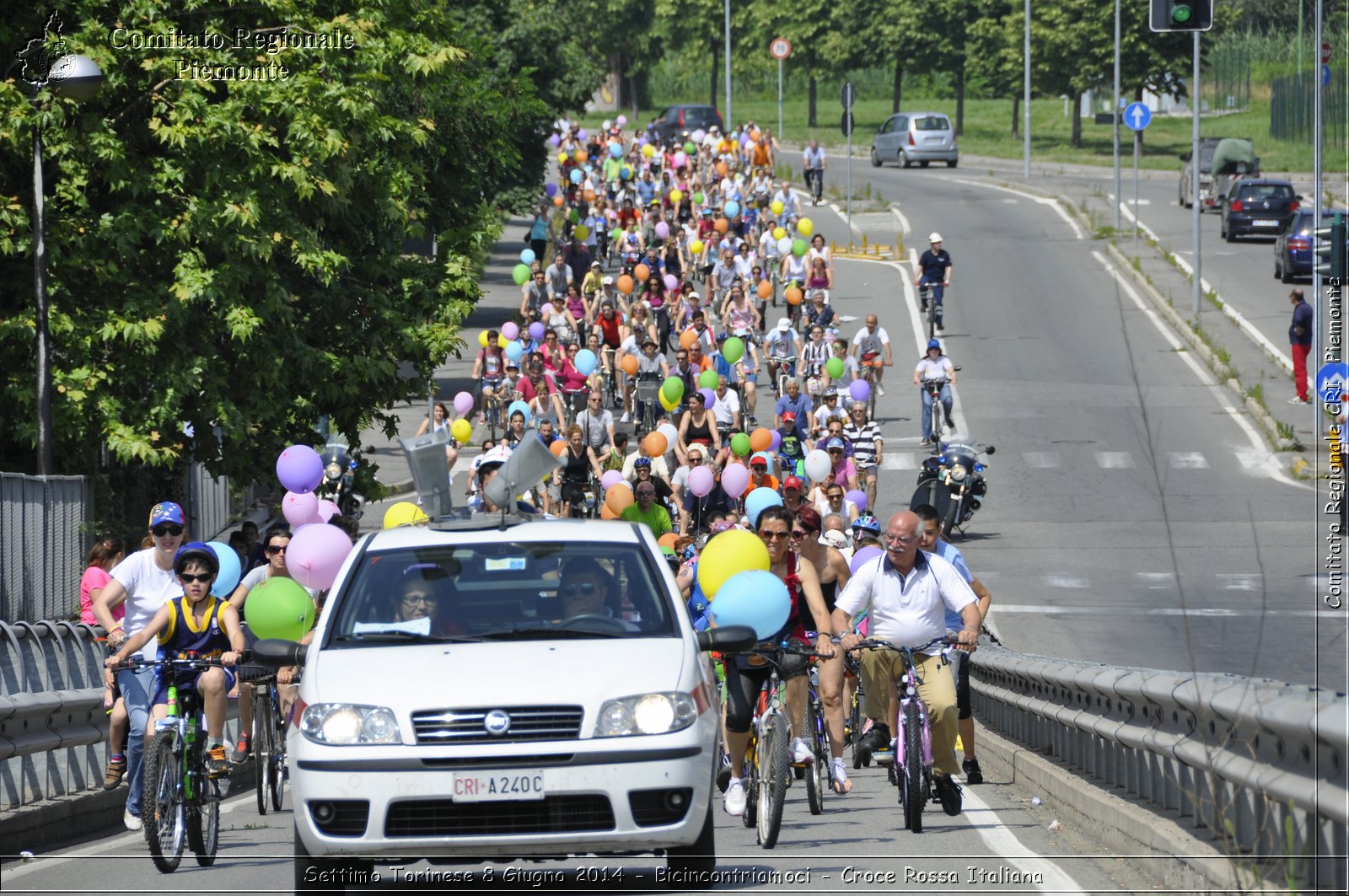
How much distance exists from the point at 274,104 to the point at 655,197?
29586 mm

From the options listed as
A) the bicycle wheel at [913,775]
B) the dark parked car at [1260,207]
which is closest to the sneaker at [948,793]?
the bicycle wheel at [913,775]

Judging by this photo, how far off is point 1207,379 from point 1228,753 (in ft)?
104

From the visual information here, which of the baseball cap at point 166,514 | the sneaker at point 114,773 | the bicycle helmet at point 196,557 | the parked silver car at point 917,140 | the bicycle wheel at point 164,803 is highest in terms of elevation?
the parked silver car at point 917,140

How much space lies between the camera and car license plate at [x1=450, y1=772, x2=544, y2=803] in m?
7.64

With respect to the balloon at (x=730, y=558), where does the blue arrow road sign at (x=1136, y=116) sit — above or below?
above

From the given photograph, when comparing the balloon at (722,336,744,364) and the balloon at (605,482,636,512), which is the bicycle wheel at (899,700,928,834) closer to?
the balloon at (605,482,636,512)

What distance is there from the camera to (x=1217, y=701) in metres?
7.72

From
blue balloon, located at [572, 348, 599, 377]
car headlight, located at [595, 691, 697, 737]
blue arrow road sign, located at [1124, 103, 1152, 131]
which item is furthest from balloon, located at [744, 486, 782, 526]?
blue arrow road sign, located at [1124, 103, 1152, 131]

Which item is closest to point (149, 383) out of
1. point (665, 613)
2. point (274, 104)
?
point (274, 104)

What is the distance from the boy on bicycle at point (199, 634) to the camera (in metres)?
10.4

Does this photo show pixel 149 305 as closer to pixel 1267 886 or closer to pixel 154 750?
pixel 154 750

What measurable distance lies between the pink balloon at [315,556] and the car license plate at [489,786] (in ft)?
17.4

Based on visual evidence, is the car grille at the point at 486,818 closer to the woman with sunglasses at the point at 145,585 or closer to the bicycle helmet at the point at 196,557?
the bicycle helmet at the point at 196,557

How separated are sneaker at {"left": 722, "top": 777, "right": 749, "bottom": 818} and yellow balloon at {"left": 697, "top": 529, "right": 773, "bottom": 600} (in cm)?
119
